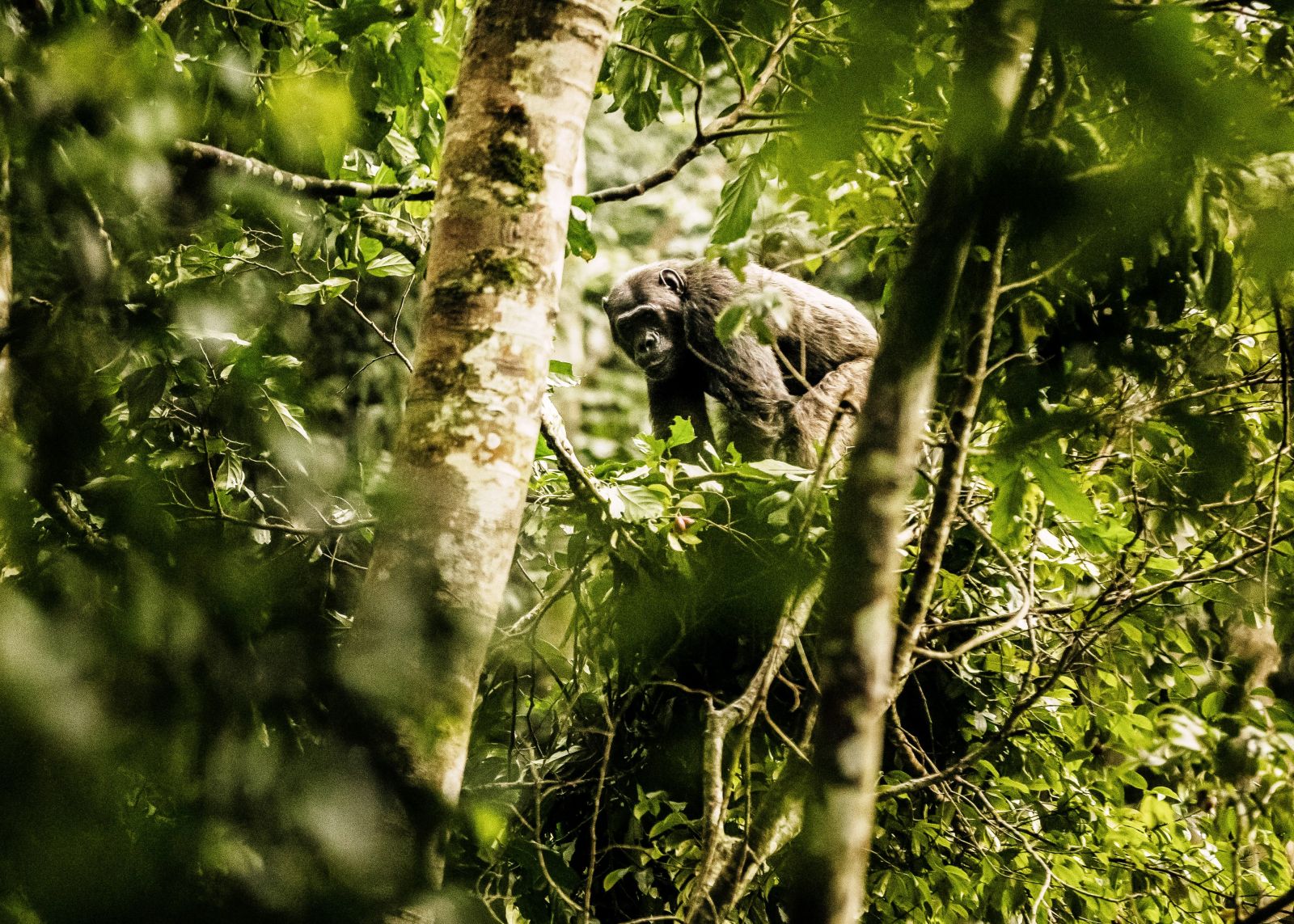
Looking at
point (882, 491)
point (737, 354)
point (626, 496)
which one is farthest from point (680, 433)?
point (882, 491)

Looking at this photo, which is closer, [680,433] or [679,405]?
[680,433]

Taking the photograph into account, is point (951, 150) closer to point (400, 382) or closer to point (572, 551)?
point (572, 551)

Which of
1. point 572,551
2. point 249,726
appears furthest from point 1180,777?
point 249,726

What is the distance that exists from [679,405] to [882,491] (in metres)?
3.73

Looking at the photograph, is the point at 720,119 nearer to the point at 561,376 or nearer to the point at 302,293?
the point at 561,376

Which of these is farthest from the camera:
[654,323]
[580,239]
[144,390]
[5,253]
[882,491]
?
[654,323]

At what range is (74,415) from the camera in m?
1.00

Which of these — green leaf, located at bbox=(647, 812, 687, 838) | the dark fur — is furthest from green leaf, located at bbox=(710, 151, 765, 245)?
green leaf, located at bbox=(647, 812, 687, 838)

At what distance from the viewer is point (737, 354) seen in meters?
4.32

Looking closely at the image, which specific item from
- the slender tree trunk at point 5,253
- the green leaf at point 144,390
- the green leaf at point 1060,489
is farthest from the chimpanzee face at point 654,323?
the slender tree trunk at point 5,253

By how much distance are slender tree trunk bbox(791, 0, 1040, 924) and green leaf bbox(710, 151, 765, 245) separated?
1512 mm

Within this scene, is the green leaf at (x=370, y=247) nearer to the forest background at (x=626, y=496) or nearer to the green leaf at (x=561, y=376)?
the forest background at (x=626, y=496)

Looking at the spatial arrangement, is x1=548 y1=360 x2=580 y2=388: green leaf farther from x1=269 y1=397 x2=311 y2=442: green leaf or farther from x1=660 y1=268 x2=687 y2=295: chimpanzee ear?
x1=660 y1=268 x2=687 y2=295: chimpanzee ear

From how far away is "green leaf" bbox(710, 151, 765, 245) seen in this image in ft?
8.95
